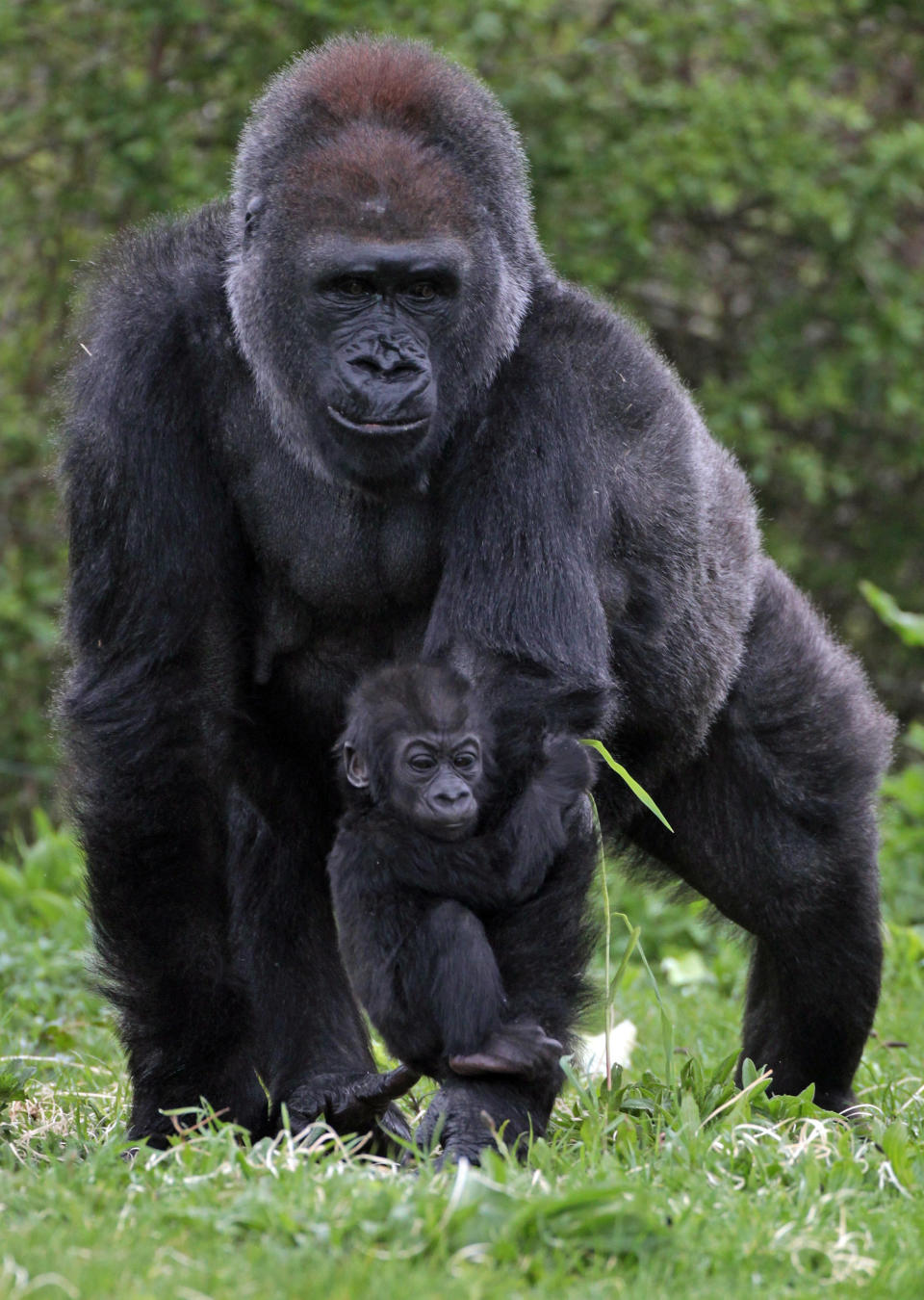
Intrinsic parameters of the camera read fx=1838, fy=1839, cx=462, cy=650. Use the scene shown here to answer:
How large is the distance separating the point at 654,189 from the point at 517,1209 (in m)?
6.01

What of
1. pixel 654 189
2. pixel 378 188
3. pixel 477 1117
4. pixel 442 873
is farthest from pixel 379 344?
pixel 654 189

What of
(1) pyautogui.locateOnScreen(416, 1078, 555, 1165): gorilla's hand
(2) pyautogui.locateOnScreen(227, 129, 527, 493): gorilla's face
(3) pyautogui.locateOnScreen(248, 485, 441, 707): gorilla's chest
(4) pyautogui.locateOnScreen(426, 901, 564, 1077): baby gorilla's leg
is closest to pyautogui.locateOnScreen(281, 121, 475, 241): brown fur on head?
(2) pyautogui.locateOnScreen(227, 129, 527, 493): gorilla's face

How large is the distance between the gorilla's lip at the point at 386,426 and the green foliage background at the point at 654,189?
4.15m

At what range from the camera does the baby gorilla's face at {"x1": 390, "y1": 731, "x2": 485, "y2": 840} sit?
10.7ft

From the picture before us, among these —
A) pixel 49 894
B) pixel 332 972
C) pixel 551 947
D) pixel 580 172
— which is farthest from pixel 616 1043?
pixel 580 172

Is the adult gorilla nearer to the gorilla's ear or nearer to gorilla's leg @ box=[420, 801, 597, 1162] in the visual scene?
gorilla's leg @ box=[420, 801, 597, 1162]

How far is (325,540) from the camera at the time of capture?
3.86 metres

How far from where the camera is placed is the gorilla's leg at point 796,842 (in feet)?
14.5

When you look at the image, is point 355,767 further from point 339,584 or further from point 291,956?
point 291,956

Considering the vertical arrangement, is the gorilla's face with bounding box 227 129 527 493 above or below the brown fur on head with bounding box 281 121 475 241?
below

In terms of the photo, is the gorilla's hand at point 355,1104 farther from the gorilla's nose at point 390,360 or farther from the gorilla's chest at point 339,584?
the gorilla's nose at point 390,360

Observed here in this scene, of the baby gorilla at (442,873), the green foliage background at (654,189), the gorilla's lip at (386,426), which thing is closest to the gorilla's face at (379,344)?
the gorilla's lip at (386,426)

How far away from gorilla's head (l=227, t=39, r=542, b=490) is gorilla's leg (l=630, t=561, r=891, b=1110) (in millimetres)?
1197

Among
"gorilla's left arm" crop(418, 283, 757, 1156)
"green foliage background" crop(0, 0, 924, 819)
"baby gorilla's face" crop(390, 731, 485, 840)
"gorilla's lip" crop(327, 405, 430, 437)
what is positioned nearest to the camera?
"baby gorilla's face" crop(390, 731, 485, 840)
